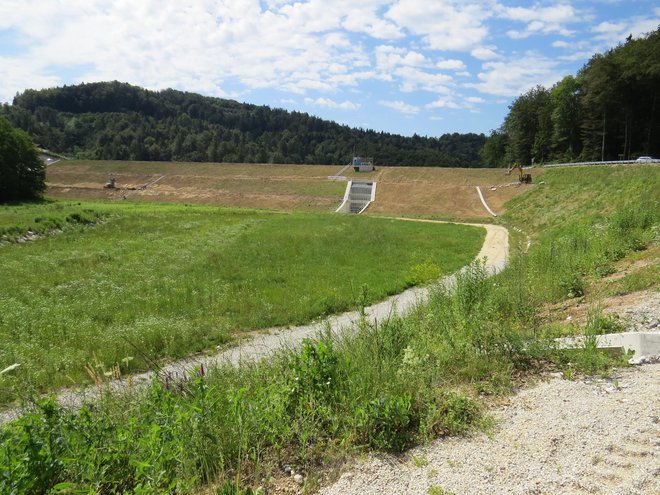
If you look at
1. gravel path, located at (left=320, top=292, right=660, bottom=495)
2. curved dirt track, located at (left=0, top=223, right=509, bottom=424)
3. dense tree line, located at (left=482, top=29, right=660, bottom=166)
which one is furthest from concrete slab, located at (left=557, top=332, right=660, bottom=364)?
dense tree line, located at (left=482, top=29, right=660, bottom=166)

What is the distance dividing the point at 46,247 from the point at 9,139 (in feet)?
148

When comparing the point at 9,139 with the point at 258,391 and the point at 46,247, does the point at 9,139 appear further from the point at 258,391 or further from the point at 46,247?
the point at 258,391

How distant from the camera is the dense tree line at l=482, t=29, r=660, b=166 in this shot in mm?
48278

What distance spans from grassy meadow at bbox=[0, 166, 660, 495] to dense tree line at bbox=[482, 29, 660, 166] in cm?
5287

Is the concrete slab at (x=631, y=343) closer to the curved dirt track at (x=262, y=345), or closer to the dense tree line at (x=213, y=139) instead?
the curved dirt track at (x=262, y=345)

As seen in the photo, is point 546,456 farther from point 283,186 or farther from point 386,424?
point 283,186

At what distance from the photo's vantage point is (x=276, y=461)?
13.3 ft

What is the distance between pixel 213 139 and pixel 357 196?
105364mm

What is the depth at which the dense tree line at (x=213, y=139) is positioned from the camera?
129000 mm

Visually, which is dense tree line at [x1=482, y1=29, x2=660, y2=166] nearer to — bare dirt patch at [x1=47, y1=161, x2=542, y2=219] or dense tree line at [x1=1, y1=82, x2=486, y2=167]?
bare dirt patch at [x1=47, y1=161, x2=542, y2=219]

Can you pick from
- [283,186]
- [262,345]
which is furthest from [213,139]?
[262,345]

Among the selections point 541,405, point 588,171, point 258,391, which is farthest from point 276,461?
point 588,171

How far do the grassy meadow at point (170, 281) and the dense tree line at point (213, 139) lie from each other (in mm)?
98474

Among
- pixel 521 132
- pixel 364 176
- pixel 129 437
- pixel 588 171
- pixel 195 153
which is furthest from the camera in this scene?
pixel 195 153
